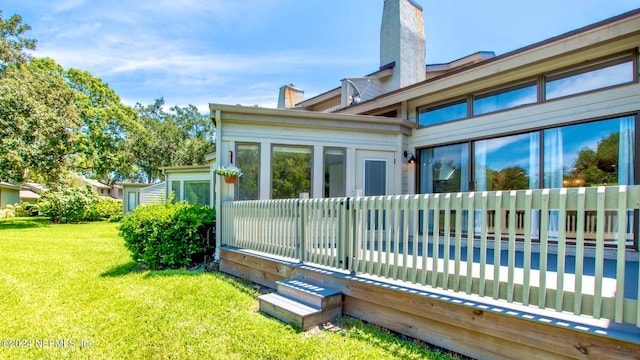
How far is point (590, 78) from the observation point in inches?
201

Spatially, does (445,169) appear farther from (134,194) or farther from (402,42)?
(134,194)

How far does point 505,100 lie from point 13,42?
23630mm

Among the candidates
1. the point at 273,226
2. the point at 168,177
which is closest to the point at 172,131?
the point at 168,177

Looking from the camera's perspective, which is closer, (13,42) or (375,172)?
(375,172)

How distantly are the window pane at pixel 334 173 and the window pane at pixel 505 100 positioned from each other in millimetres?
2943

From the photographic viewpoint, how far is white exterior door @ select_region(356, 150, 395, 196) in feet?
23.4

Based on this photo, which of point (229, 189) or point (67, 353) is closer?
point (67, 353)

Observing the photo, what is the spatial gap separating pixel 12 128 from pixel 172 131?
12.2 metres

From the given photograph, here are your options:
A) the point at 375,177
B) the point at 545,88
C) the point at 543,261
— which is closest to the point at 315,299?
the point at 543,261

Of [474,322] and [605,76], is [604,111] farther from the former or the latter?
[474,322]

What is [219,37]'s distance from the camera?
11742 millimetres

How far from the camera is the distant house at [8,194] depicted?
25.2 metres

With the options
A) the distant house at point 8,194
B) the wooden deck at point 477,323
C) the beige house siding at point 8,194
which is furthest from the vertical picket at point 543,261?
the beige house siding at point 8,194

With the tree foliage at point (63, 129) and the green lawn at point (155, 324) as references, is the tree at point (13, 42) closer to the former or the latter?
the tree foliage at point (63, 129)
